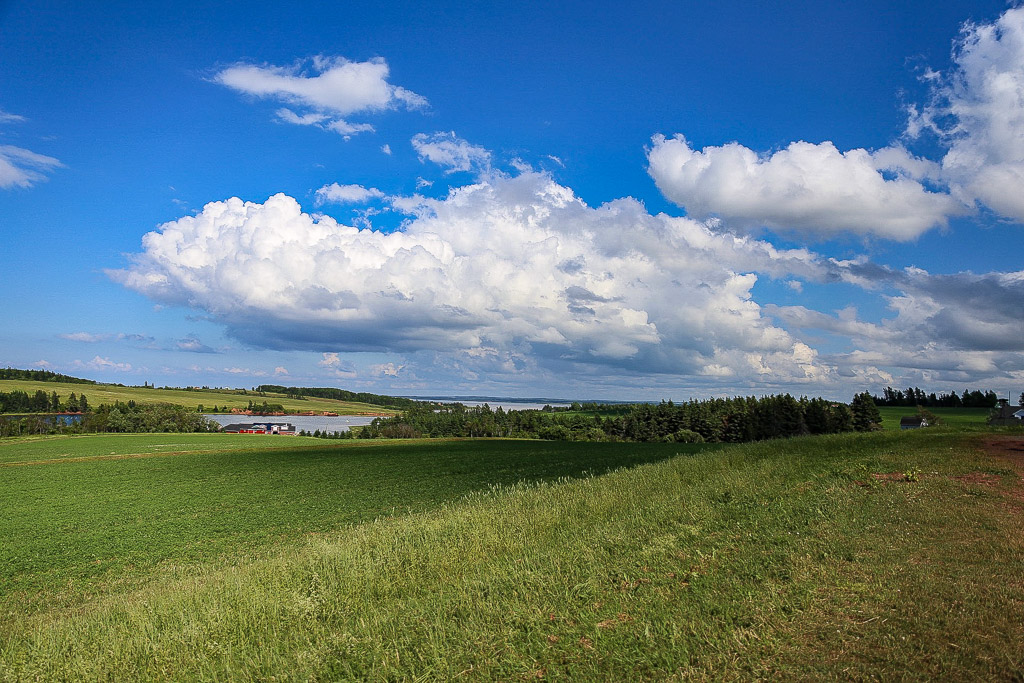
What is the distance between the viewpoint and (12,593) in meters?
14.3

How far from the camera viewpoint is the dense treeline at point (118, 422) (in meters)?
99.7

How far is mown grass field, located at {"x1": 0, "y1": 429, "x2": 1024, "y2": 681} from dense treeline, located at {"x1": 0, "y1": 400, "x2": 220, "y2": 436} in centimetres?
10816

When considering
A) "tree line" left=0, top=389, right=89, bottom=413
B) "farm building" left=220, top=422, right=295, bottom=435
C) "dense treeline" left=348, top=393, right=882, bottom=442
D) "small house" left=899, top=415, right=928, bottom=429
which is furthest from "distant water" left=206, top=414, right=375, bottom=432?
"small house" left=899, top=415, right=928, bottom=429

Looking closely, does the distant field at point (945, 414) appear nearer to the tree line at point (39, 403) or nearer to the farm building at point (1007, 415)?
the farm building at point (1007, 415)

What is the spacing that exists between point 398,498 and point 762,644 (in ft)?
80.8

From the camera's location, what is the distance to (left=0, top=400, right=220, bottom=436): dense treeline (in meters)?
99.7

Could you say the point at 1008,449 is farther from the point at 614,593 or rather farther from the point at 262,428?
the point at 262,428

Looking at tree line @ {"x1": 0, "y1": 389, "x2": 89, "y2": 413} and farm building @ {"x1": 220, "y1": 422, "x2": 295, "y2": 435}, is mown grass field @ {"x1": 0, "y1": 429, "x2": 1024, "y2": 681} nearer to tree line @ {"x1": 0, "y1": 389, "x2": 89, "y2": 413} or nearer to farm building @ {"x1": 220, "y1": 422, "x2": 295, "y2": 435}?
farm building @ {"x1": 220, "y1": 422, "x2": 295, "y2": 435}

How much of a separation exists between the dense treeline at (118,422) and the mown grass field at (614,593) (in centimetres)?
10816

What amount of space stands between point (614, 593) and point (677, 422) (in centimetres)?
10412

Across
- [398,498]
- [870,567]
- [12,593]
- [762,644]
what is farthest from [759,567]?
[398,498]

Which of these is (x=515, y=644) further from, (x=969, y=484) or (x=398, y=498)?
(x=398, y=498)

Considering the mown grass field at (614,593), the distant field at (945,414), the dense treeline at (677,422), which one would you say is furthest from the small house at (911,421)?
the mown grass field at (614,593)

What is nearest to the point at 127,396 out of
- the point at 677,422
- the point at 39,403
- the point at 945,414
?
the point at 39,403
